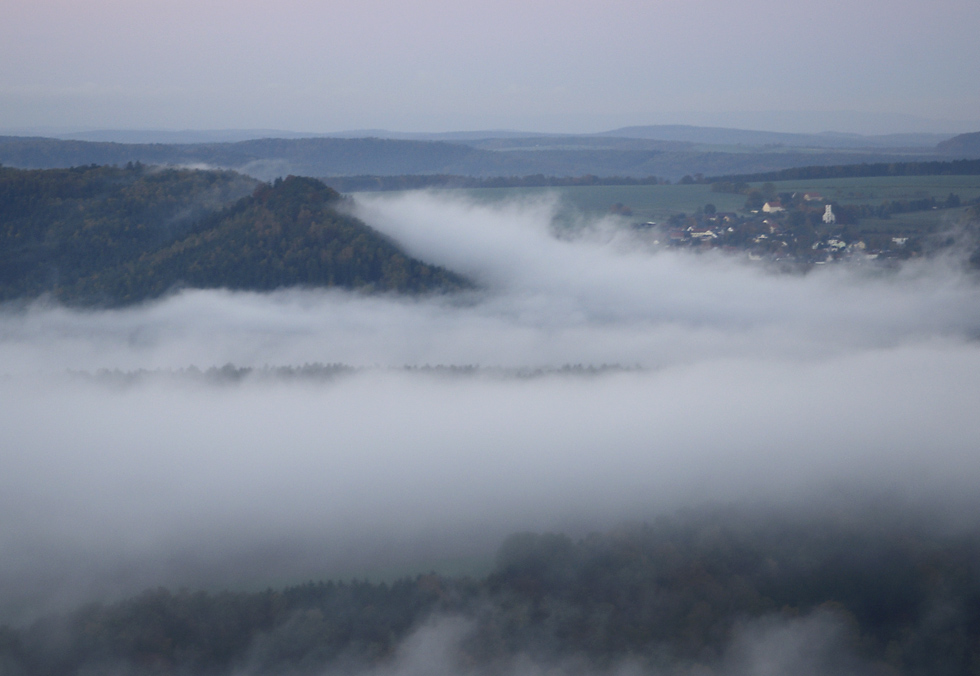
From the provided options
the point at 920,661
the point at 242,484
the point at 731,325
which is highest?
the point at 731,325

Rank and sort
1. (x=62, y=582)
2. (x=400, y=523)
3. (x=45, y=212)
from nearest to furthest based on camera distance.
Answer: (x=62, y=582)
(x=400, y=523)
(x=45, y=212)

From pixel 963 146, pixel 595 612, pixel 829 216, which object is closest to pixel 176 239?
pixel 829 216

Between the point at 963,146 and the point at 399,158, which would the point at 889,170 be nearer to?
the point at 963,146

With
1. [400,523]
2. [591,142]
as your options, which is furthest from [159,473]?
[591,142]

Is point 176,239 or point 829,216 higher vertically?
point 829,216

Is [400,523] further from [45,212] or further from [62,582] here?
[45,212]

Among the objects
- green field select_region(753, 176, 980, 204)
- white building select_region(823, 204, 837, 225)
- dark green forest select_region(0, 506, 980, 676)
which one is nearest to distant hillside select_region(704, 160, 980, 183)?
green field select_region(753, 176, 980, 204)

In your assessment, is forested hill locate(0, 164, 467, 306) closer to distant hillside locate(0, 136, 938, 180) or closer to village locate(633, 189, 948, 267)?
village locate(633, 189, 948, 267)
